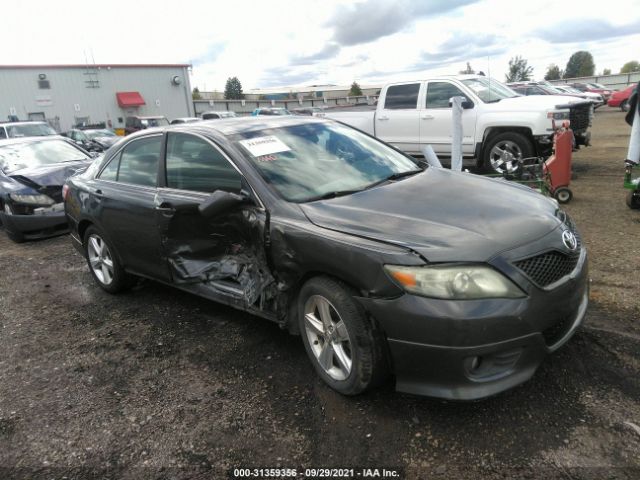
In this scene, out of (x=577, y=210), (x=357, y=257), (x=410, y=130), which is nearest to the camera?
(x=357, y=257)

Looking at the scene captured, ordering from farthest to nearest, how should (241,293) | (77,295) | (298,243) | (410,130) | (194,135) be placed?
(410,130) < (77,295) < (194,135) < (241,293) < (298,243)

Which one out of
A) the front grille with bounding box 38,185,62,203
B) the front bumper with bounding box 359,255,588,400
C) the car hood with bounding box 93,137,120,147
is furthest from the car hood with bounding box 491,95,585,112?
the car hood with bounding box 93,137,120,147

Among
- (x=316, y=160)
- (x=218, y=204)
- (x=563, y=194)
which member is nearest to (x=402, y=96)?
(x=563, y=194)

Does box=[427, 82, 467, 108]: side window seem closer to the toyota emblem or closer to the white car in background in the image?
the toyota emblem

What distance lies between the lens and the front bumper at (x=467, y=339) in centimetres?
232

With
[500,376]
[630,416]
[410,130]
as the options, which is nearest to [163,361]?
[500,376]

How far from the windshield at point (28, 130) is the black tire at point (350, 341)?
49.5ft

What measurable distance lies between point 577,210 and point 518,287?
4.95 metres

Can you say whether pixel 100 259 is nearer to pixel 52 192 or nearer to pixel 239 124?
pixel 239 124

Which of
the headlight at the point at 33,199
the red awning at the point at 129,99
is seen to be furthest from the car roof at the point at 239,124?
the red awning at the point at 129,99

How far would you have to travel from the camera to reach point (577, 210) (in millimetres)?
6594

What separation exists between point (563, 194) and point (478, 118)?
2624 mm

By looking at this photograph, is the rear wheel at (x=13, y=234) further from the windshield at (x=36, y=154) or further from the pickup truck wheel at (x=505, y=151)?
the pickup truck wheel at (x=505, y=151)

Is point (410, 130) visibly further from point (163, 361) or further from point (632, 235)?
point (163, 361)
